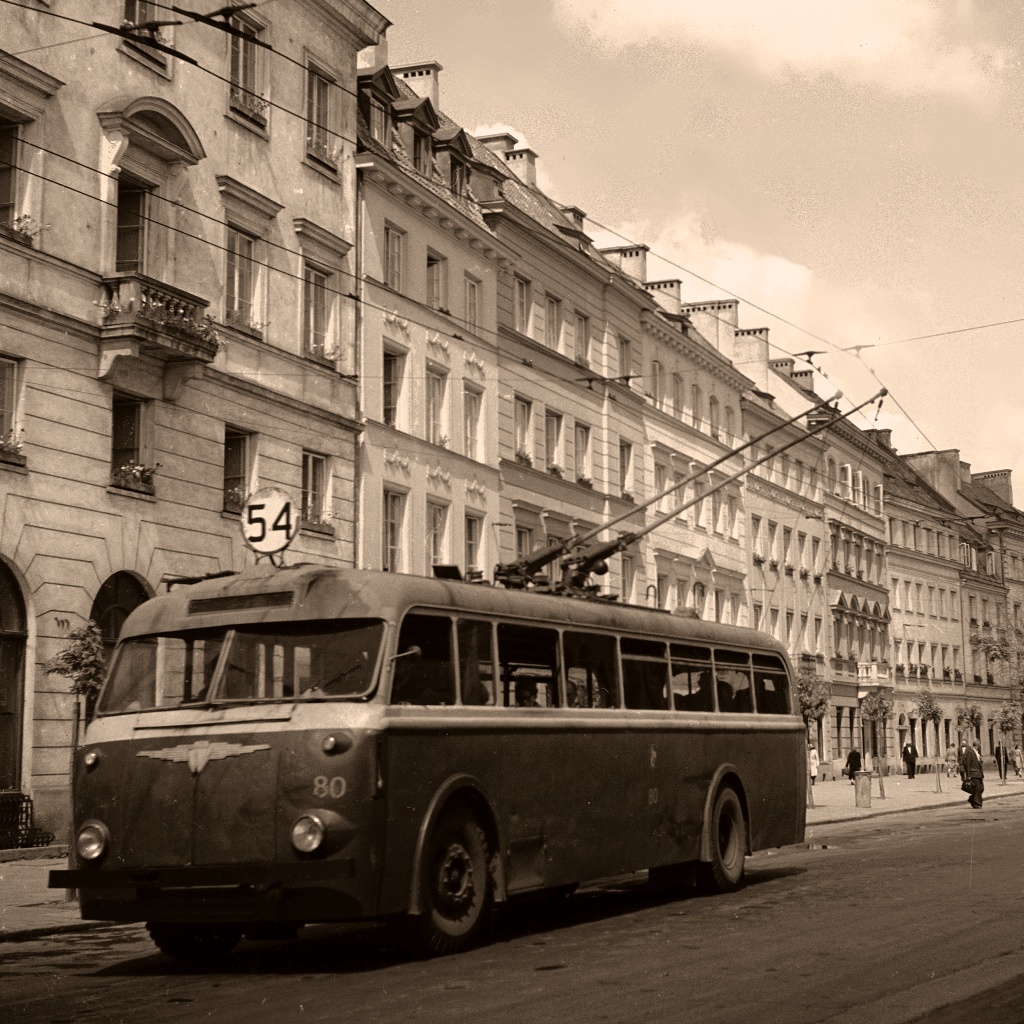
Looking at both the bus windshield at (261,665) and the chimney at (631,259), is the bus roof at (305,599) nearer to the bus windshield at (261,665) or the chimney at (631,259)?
the bus windshield at (261,665)

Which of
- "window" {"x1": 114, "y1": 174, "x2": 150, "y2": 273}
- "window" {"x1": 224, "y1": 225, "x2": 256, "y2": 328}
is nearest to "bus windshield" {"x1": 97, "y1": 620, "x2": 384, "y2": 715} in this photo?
"window" {"x1": 114, "y1": 174, "x2": 150, "y2": 273}

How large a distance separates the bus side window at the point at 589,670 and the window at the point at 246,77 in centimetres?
1691

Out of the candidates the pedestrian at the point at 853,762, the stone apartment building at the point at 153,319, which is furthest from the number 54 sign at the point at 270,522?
the pedestrian at the point at 853,762

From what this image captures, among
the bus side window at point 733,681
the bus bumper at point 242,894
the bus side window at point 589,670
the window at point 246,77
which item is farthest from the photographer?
the window at point 246,77

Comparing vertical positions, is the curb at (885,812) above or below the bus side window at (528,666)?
below

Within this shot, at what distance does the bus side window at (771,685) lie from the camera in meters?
18.6

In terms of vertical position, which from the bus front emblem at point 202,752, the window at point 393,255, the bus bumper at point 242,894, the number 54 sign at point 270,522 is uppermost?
the window at point 393,255

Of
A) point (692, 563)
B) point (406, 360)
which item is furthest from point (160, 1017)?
point (692, 563)

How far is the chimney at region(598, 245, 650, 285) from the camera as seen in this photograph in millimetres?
56406

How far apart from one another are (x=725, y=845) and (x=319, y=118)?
19636mm

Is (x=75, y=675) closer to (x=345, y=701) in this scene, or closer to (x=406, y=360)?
(x=345, y=701)

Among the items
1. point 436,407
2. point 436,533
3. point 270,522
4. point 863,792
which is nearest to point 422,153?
point 436,407

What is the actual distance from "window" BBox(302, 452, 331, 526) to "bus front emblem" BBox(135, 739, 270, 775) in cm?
1926

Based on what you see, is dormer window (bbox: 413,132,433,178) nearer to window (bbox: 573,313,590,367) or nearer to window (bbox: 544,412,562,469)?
window (bbox: 544,412,562,469)
